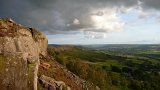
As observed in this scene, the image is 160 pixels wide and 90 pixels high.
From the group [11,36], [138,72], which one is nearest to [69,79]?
[11,36]

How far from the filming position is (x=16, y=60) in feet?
107

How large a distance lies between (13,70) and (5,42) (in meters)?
3.84

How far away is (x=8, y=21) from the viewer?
4047 cm

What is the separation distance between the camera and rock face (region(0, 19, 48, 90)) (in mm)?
31969

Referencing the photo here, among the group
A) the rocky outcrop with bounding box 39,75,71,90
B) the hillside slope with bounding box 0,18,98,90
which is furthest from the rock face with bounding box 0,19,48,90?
the rocky outcrop with bounding box 39,75,71,90

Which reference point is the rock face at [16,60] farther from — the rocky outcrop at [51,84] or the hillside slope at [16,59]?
the rocky outcrop at [51,84]

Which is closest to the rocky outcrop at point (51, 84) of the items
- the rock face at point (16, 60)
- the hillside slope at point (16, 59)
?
the hillside slope at point (16, 59)

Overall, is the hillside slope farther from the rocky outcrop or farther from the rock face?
the rocky outcrop

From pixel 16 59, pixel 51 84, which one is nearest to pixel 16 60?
pixel 16 59

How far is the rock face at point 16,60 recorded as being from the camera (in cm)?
3197

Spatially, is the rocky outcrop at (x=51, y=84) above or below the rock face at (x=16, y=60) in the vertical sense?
below

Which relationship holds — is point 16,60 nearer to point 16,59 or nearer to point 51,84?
point 16,59

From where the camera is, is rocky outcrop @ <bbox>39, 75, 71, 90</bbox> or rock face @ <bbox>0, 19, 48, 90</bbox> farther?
rocky outcrop @ <bbox>39, 75, 71, 90</bbox>

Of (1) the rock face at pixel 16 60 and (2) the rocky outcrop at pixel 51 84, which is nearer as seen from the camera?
(1) the rock face at pixel 16 60
